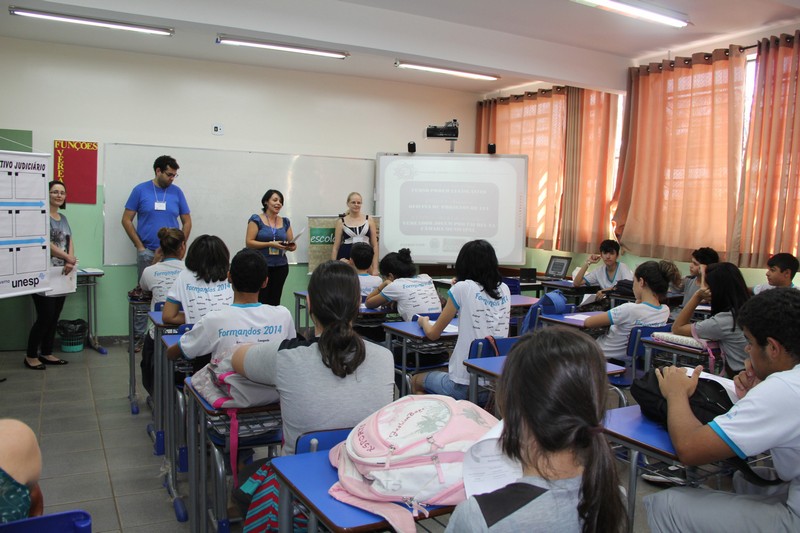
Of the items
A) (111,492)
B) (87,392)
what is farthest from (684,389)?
(87,392)

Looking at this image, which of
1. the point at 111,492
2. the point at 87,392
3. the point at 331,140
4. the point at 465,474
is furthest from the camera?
the point at 331,140

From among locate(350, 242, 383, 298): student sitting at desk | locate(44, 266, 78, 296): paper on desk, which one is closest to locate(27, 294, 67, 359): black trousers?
locate(44, 266, 78, 296): paper on desk

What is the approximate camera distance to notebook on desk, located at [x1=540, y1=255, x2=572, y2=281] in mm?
7426

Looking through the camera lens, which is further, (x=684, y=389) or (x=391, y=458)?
(x=684, y=389)

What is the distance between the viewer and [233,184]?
23.6 feet

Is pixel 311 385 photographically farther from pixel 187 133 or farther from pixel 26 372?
pixel 187 133

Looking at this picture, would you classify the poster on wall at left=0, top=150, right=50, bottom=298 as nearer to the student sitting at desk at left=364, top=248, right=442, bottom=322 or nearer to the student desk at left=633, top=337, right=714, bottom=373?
the student sitting at desk at left=364, top=248, right=442, bottom=322

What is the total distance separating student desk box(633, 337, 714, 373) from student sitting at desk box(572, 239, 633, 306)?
103 inches

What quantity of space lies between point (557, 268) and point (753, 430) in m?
5.92

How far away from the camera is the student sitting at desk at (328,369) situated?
1.94 metres

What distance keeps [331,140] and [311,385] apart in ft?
20.1

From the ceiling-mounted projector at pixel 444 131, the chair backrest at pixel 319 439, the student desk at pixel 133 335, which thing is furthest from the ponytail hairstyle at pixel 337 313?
the ceiling-mounted projector at pixel 444 131

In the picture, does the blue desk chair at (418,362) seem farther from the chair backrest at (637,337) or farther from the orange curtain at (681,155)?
the orange curtain at (681,155)

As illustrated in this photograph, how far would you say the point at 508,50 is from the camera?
20.5ft
